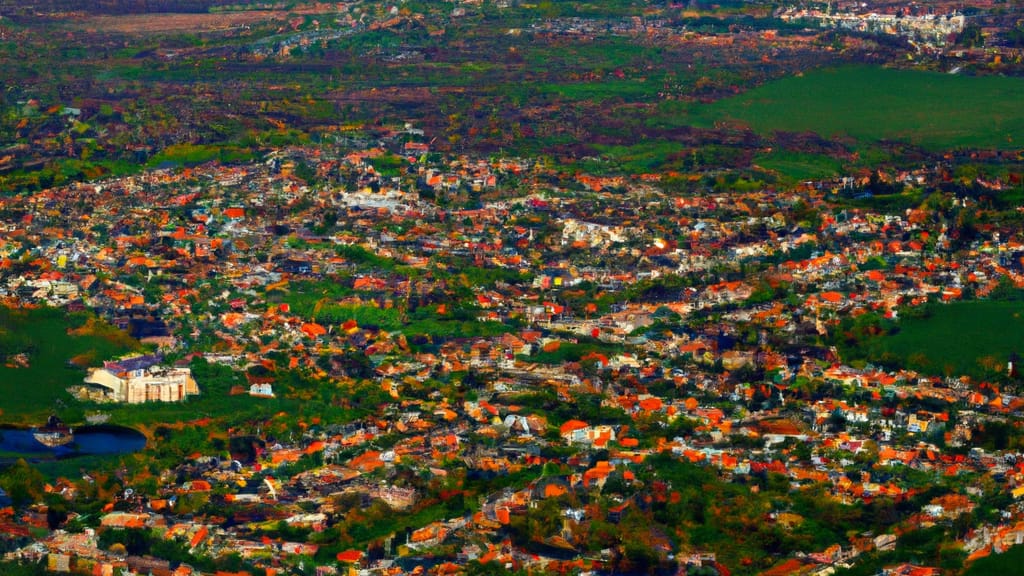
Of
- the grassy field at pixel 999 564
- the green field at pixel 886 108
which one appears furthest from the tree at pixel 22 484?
the green field at pixel 886 108

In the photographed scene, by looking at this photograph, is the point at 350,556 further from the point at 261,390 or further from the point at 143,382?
the point at 143,382

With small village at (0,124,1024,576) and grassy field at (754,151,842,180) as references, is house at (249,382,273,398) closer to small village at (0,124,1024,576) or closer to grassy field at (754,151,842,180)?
small village at (0,124,1024,576)

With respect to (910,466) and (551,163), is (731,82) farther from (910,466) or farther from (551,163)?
(910,466)

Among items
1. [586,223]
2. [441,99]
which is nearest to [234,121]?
[441,99]

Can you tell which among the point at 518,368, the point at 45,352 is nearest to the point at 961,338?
the point at 518,368

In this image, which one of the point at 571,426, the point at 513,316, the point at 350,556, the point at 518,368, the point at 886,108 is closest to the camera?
the point at 350,556

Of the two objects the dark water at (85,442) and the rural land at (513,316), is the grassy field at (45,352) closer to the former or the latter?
the rural land at (513,316)
